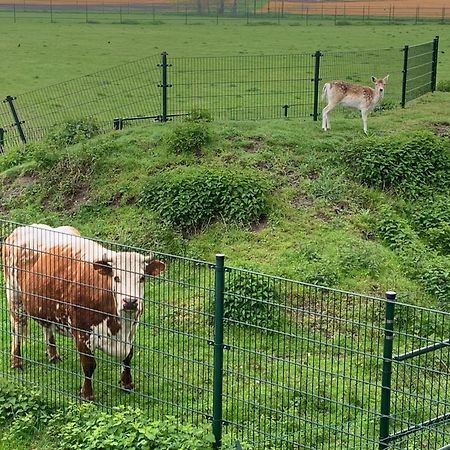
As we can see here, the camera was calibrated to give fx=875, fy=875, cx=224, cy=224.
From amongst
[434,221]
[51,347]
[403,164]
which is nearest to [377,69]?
[403,164]

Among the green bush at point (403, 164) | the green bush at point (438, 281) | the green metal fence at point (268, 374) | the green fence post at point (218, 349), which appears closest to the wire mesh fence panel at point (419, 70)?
the green bush at point (403, 164)

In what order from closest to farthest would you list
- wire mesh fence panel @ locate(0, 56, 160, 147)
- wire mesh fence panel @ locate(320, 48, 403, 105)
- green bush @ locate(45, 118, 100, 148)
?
green bush @ locate(45, 118, 100, 148)
wire mesh fence panel @ locate(320, 48, 403, 105)
wire mesh fence panel @ locate(0, 56, 160, 147)

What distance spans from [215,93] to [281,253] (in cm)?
1328

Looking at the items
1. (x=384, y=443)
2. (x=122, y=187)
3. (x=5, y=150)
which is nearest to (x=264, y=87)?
(x=5, y=150)

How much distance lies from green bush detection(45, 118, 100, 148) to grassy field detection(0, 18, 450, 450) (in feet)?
1.31

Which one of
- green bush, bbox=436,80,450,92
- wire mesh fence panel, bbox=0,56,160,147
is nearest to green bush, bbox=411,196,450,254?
wire mesh fence panel, bbox=0,56,160,147

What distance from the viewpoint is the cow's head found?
27.5 ft

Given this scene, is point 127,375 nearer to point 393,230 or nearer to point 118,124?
point 393,230

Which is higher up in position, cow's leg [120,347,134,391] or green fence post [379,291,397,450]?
green fence post [379,291,397,450]

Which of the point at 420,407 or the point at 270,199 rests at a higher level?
the point at 270,199

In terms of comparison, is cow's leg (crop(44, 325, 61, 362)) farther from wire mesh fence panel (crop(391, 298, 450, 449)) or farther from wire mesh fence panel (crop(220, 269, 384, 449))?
wire mesh fence panel (crop(391, 298, 450, 449))

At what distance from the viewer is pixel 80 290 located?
29.3 ft

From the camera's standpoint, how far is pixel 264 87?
85.3ft

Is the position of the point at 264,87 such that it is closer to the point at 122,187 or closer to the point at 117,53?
the point at 122,187
